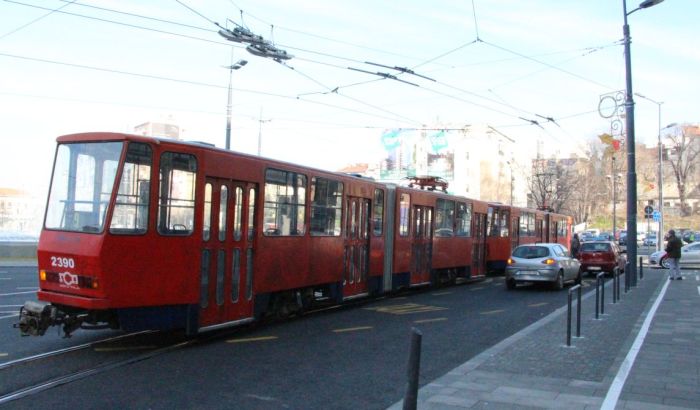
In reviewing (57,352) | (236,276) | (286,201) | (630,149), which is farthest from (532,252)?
(57,352)

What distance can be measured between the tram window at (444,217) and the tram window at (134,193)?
38.9 ft

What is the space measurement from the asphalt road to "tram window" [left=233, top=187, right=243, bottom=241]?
1.67m

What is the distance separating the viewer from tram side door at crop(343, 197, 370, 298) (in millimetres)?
13836

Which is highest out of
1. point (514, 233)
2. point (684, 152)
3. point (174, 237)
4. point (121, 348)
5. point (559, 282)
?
point (684, 152)

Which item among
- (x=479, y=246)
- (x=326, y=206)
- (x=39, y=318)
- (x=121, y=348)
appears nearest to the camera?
(x=39, y=318)

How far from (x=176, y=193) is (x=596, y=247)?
21212mm

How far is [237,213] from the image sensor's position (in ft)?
32.9

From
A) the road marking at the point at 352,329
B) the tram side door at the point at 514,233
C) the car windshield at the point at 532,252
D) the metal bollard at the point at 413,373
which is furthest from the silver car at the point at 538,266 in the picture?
the metal bollard at the point at 413,373

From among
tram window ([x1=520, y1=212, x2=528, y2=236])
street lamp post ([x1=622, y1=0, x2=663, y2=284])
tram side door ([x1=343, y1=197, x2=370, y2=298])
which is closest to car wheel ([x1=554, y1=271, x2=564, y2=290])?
street lamp post ([x1=622, y1=0, x2=663, y2=284])

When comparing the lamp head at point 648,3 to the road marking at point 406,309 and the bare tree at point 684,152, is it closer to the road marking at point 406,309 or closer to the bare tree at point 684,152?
the road marking at point 406,309

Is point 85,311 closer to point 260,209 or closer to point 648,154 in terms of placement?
point 260,209

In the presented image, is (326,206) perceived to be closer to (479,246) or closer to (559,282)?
(559,282)

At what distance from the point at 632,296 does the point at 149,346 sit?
1319cm

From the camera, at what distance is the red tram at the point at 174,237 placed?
8203 millimetres
